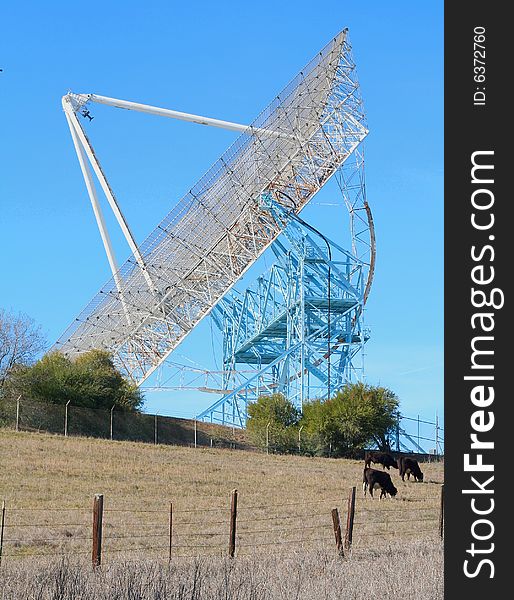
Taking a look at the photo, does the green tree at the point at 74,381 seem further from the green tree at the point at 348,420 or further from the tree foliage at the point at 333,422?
the green tree at the point at 348,420

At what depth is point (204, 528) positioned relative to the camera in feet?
70.3

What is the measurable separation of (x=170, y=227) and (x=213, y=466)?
13946mm

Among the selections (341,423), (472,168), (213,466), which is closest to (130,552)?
(472,168)

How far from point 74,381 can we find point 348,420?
14320mm

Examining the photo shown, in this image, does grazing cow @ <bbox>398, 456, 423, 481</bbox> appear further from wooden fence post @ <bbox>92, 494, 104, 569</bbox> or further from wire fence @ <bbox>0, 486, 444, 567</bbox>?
wooden fence post @ <bbox>92, 494, 104, 569</bbox>

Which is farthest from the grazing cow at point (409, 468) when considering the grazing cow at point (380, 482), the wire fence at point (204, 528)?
the wire fence at point (204, 528)

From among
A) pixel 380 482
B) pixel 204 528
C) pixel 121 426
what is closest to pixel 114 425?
pixel 121 426

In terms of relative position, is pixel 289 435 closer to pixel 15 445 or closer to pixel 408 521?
pixel 15 445

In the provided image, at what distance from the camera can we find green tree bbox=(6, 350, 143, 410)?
52000mm

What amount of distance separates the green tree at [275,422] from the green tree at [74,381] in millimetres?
6607

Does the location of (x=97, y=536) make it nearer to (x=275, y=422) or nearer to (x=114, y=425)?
(x=114, y=425)

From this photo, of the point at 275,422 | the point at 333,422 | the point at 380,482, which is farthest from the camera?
the point at 275,422

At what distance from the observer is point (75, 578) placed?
1184 centimetres

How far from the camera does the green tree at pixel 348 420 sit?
5206cm
